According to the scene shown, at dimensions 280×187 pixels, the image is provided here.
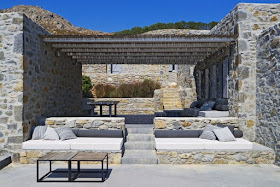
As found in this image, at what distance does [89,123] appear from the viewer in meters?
7.20

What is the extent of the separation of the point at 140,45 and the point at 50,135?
3.45 metres

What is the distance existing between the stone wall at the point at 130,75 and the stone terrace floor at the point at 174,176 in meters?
13.9

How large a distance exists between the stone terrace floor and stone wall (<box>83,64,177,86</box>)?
1395 cm

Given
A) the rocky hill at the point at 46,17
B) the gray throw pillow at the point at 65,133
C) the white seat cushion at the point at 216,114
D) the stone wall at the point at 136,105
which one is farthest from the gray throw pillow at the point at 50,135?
the rocky hill at the point at 46,17

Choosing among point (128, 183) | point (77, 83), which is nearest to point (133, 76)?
point (77, 83)

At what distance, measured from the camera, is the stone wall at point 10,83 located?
6.50 m

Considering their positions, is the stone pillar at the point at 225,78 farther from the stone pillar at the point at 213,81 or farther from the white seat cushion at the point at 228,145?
the white seat cushion at the point at 228,145

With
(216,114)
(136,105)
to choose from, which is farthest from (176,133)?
(136,105)

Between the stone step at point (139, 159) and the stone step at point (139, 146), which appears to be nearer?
the stone step at point (139, 159)

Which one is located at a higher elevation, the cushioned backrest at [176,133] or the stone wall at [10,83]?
the stone wall at [10,83]

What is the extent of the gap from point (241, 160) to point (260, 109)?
4.77 ft

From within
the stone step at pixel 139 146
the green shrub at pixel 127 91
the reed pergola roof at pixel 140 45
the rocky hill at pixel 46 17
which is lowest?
the stone step at pixel 139 146

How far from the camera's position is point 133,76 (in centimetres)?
2039

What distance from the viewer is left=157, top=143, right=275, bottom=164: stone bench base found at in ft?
20.7
